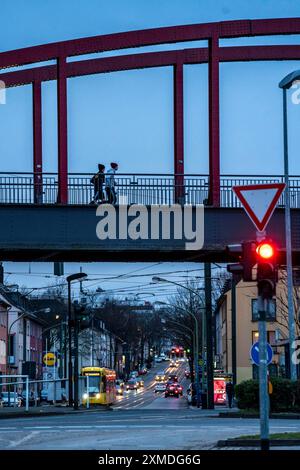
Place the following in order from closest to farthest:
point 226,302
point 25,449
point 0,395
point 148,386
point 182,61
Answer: point 25,449 < point 182,61 < point 0,395 < point 226,302 < point 148,386

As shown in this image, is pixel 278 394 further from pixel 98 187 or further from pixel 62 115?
pixel 62 115

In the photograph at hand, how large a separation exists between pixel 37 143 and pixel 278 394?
12319 millimetres

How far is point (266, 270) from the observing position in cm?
1577

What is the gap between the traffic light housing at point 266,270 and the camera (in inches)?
619

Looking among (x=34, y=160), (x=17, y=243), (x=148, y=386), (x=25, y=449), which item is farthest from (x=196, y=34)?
(x=148, y=386)

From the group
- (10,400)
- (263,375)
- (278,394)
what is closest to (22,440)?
(263,375)

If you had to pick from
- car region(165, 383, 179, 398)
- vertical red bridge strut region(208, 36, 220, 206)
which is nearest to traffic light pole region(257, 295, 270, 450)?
vertical red bridge strut region(208, 36, 220, 206)

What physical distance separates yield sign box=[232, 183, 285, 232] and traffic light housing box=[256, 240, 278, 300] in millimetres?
308

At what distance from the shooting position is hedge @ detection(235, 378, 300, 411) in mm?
35375

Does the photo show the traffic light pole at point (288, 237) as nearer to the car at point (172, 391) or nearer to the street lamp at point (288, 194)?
the street lamp at point (288, 194)

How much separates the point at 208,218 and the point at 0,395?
34.8 metres

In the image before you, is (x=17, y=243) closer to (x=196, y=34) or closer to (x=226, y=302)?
(x=196, y=34)

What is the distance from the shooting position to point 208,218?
28.2 meters

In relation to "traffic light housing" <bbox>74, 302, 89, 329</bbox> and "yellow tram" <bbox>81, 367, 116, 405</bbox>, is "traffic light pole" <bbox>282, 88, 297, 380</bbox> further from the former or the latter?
"yellow tram" <bbox>81, 367, 116, 405</bbox>
